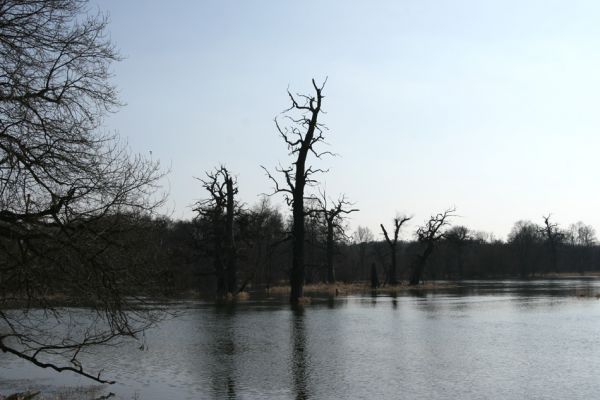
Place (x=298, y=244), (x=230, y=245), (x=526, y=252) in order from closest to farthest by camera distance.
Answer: (x=298, y=244) → (x=230, y=245) → (x=526, y=252)

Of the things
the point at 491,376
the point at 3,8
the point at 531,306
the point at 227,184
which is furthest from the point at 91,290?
the point at 227,184

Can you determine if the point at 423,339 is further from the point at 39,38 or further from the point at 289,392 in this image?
the point at 39,38

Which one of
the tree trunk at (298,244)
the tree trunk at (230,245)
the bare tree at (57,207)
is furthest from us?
the tree trunk at (230,245)

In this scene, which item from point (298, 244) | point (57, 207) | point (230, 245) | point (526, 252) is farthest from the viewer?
point (526, 252)

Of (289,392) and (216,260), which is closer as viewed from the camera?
(289,392)

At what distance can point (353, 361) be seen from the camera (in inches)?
557

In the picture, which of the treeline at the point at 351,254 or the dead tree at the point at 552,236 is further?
the dead tree at the point at 552,236

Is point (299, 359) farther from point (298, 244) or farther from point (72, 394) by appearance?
point (298, 244)

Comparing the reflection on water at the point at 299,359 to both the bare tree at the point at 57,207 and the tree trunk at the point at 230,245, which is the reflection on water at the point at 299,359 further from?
the tree trunk at the point at 230,245

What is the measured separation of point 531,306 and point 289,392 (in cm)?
2226

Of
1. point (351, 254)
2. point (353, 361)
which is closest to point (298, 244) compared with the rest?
point (353, 361)

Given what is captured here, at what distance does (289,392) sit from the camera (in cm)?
1113

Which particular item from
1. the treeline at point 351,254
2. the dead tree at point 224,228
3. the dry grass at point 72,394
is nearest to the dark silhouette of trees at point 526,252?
the treeline at point 351,254

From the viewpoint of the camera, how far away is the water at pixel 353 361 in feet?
36.8
